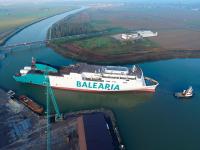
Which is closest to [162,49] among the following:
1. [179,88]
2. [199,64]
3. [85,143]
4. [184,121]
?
[199,64]

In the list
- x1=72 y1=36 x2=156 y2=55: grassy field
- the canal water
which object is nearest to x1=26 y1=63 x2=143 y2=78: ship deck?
the canal water

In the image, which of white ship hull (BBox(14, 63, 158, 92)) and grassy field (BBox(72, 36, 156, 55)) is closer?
white ship hull (BBox(14, 63, 158, 92))

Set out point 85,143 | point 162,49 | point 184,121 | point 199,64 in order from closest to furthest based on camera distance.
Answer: point 85,143
point 184,121
point 199,64
point 162,49

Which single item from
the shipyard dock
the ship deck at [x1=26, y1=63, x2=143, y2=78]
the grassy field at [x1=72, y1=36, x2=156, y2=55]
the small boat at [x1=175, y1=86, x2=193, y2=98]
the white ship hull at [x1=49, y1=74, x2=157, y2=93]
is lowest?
the shipyard dock

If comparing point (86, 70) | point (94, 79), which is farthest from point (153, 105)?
point (86, 70)

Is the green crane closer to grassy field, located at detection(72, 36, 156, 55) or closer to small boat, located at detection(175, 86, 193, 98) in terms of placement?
small boat, located at detection(175, 86, 193, 98)

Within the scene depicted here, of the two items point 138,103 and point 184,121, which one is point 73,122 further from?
point 184,121
